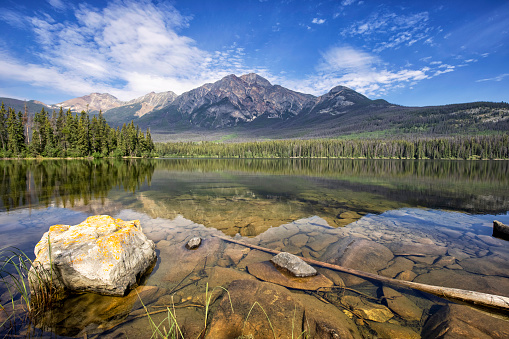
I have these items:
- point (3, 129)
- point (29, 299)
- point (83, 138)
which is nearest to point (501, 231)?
point (29, 299)

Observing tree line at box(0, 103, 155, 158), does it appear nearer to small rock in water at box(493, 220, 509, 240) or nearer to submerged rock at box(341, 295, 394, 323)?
submerged rock at box(341, 295, 394, 323)

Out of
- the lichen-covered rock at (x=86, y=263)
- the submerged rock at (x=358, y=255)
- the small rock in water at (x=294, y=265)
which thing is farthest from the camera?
the submerged rock at (x=358, y=255)

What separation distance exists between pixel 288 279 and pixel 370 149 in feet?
549

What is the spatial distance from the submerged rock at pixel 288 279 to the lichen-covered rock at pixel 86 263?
383cm

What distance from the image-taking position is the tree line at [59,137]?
6389cm

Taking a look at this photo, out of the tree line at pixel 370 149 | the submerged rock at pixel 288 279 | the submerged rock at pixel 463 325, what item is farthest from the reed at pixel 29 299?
the tree line at pixel 370 149

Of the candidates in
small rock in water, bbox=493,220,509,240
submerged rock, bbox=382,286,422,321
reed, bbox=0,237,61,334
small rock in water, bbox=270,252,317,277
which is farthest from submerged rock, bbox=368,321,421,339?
small rock in water, bbox=493,220,509,240

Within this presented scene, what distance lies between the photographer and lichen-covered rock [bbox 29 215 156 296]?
5.77 m

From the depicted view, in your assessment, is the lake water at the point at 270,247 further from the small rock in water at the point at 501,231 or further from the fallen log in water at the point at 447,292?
the small rock in water at the point at 501,231

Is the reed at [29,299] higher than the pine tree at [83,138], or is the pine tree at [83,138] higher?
the pine tree at [83,138]

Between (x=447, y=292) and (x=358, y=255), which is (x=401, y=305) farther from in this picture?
(x=358, y=255)

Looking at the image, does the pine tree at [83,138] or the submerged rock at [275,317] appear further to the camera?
the pine tree at [83,138]

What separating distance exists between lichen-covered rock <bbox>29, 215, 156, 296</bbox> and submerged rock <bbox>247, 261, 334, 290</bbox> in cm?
383

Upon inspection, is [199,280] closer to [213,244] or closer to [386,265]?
[213,244]
